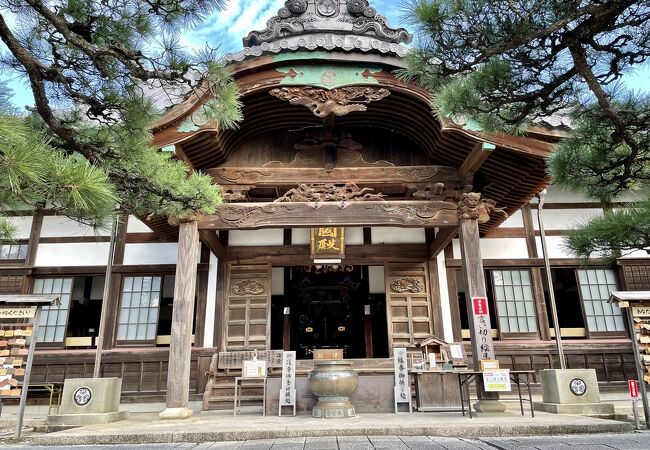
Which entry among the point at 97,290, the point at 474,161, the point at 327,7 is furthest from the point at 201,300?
the point at 327,7

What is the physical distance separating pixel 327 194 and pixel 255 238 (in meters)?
2.90

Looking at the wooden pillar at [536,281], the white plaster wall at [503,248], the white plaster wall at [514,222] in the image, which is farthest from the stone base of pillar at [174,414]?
the white plaster wall at [514,222]

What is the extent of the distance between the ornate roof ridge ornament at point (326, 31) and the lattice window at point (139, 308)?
5521 mm

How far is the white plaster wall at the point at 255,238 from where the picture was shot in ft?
33.9

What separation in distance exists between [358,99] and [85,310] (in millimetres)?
9069

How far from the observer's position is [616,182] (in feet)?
13.5

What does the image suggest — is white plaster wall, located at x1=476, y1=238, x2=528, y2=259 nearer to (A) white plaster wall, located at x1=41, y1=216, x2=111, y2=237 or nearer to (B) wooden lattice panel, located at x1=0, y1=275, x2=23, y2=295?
(A) white plaster wall, located at x1=41, y1=216, x2=111, y2=237

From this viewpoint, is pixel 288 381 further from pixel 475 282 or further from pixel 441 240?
pixel 441 240

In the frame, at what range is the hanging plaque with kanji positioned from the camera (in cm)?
939

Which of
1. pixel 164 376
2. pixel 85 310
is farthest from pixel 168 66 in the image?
pixel 85 310

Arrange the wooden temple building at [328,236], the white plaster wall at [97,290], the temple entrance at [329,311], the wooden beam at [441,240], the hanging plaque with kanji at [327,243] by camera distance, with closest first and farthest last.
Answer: the wooden temple building at [328,236] < the wooden beam at [441,240] < the hanging plaque with kanji at [327,243] < the white plaster wall at [97,290] < the temple entrance at [329,311]

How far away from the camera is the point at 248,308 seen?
9.82 m

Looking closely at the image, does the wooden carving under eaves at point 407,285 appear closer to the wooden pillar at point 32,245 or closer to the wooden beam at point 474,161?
the wooden beam at point 474,161

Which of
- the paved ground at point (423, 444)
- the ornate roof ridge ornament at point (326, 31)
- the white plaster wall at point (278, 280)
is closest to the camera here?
the paved ground at point (423, 444)
